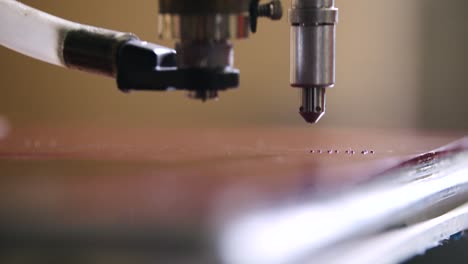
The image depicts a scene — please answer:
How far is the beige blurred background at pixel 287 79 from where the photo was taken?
155 centimetres

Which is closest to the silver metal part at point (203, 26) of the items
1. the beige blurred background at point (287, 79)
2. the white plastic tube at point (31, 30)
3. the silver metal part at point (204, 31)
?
the silver metal part at point (204, 31)

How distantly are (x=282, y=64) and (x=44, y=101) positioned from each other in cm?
56

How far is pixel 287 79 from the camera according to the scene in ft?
5.12

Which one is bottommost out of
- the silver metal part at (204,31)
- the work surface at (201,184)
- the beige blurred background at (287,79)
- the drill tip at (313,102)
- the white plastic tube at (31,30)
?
the work surface at (201,184)

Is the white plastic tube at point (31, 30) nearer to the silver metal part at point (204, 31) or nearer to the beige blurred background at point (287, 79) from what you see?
the silver metal part at point (204, 31)

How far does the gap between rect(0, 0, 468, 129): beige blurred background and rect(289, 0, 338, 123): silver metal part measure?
1027 millimetres

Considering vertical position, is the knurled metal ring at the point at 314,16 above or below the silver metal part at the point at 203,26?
above

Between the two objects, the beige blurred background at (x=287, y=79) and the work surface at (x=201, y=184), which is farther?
the beige blurred background at (x=287, y=79)

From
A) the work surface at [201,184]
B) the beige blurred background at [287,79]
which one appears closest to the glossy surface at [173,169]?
the work surface at [201,184]

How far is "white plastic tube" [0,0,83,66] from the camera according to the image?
511 millimetres

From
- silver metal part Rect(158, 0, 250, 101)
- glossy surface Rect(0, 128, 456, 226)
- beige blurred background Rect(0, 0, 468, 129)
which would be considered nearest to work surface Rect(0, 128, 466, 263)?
glossy surface Rect(0, 128, 456, 226)

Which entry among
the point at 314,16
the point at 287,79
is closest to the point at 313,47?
the point at 314,16

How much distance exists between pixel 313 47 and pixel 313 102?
0.04m

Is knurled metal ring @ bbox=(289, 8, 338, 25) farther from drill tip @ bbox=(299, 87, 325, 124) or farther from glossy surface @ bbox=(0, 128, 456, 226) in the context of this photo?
glossy surface @ bbox=(0, 128, 456, 226)
